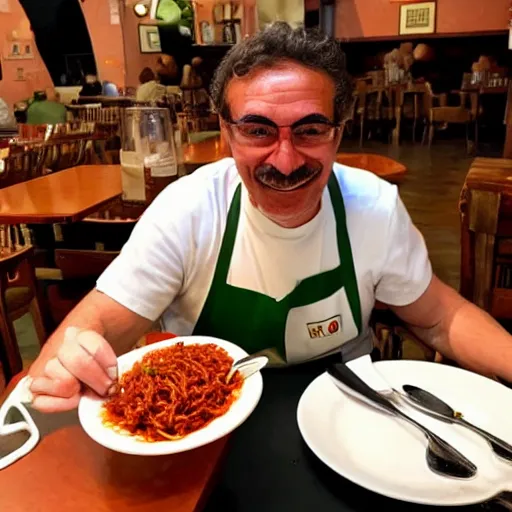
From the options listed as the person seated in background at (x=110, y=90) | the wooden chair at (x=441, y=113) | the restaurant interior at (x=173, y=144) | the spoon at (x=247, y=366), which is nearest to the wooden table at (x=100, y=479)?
the restaurant interior at (x=173, y=144)

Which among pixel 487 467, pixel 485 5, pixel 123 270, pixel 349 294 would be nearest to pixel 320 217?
pixel 349 294

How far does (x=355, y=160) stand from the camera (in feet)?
11.2

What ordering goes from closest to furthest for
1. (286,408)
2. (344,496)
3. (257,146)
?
1. (344,496)
2. (286,408)
3. (257,146)

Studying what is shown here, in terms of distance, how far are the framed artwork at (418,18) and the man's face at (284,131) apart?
403 inches

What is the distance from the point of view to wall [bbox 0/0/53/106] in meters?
9.13

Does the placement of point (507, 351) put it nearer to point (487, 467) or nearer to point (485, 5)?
point (487, 467)

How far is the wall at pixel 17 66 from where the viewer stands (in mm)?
9133

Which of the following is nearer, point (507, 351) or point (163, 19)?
point (507, 351)

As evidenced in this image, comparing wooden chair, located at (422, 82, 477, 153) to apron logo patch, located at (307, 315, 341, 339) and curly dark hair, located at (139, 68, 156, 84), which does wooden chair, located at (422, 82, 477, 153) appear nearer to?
curly dark hair, located at (139, 68, 156, 84)

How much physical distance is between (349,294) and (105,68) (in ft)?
30.9

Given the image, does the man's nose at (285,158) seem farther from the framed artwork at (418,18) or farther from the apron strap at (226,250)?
the framed artwork at (418,18)

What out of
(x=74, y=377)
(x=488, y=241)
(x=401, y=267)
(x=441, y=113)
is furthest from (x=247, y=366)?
(x=441, y=113)

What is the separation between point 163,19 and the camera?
30.3 feet

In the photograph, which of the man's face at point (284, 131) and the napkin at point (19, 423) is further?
the man's face at point (284, 131)
